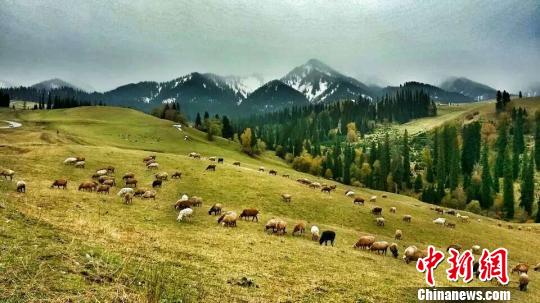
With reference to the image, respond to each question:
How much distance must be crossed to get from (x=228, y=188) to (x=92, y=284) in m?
41.9

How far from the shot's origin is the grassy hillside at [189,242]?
1388 cm

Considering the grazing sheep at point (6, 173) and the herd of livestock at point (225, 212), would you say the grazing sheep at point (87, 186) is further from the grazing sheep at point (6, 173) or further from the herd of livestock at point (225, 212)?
the grazing sheep at point (6, 173)

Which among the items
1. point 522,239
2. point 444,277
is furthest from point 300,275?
point 522,239

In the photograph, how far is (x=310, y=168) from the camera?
6132 inches

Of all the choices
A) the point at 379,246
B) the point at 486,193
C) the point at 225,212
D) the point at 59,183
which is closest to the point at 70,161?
the point at 59,183

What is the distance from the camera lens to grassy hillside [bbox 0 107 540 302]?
13.9 metres

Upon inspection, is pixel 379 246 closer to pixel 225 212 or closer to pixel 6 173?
pixel 225 212

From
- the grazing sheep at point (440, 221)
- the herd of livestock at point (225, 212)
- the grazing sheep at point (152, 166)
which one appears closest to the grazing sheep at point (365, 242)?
the herd of livestock at point (225, 212)

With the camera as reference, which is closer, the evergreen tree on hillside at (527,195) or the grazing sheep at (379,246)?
the grazing sheep at (379,246)

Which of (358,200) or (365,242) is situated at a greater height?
(358,200)

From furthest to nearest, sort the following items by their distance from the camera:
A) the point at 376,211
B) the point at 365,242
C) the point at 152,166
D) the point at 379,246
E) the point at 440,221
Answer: the point at 152,166, the point at 440,221, the point at 376,211, the point at 365,242, the point at 379,246

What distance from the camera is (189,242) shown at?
87.8ft

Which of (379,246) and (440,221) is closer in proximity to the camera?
(379,246)

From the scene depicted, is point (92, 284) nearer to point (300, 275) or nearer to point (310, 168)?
point (300, 275)
